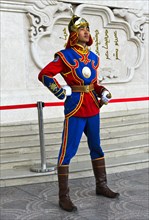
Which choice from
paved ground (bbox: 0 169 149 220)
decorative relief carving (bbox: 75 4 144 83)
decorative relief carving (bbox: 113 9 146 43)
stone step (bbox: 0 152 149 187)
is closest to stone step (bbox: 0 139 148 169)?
stone step (bbox: 0 152 149 187)

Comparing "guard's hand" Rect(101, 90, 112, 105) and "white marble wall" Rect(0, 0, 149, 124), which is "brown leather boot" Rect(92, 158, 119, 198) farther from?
"white marble wall" Rect(0, 0, 149, 124)

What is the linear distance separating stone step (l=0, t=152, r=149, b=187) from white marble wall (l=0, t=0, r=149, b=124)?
2144 mm

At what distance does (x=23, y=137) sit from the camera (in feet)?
19.9

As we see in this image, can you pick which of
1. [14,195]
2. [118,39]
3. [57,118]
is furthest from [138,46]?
[14,195]

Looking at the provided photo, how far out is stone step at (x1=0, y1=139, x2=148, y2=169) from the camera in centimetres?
526

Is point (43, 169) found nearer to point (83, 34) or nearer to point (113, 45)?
point (83, 34)

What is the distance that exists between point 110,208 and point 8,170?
1814 millimetres

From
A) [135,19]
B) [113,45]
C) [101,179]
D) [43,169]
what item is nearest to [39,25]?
[113,45]

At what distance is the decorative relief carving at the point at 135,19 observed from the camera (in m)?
8.34

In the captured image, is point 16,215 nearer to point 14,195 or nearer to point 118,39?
point 14,195

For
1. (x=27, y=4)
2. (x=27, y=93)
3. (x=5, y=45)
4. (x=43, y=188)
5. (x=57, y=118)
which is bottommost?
(x=43, y=188)

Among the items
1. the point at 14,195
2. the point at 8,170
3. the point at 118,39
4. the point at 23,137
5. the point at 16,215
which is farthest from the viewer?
the point at 118,39

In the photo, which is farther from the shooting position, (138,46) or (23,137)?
(138,46)

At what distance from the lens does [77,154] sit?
554cm
